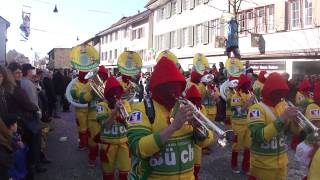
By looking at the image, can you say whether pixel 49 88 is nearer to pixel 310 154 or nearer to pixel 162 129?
pixel 162 129

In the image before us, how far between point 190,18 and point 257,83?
24.1 m

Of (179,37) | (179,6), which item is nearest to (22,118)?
(179,37)

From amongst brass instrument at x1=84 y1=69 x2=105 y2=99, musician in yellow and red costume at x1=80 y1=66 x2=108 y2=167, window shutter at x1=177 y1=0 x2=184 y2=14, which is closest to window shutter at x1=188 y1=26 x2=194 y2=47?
window shutter at x1=177 y1=0 x2=184 y2=14

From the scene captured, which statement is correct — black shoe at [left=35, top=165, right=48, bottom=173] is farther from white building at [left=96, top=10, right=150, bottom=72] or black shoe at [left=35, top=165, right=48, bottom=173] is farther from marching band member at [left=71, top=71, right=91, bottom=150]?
white building at [left=96, top=10, right=150, bottom=72]

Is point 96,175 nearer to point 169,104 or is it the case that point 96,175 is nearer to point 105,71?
point 105,71

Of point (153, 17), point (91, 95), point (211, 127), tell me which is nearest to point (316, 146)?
point (211, 127)

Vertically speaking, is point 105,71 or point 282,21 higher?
point 282,21

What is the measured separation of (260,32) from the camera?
24.4 meters

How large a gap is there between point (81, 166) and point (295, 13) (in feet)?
53.1

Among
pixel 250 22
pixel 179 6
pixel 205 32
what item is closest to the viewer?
pixel 250 22

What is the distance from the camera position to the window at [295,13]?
21.4 metres

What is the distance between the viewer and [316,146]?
3.88 m

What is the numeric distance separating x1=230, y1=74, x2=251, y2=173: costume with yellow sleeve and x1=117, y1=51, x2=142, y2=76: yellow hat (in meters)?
2.30

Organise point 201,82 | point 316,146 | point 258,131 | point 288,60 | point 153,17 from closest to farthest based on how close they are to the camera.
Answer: point 316,146 → point 258,131 → point 201,82 → point 288,60 → point 153,17
